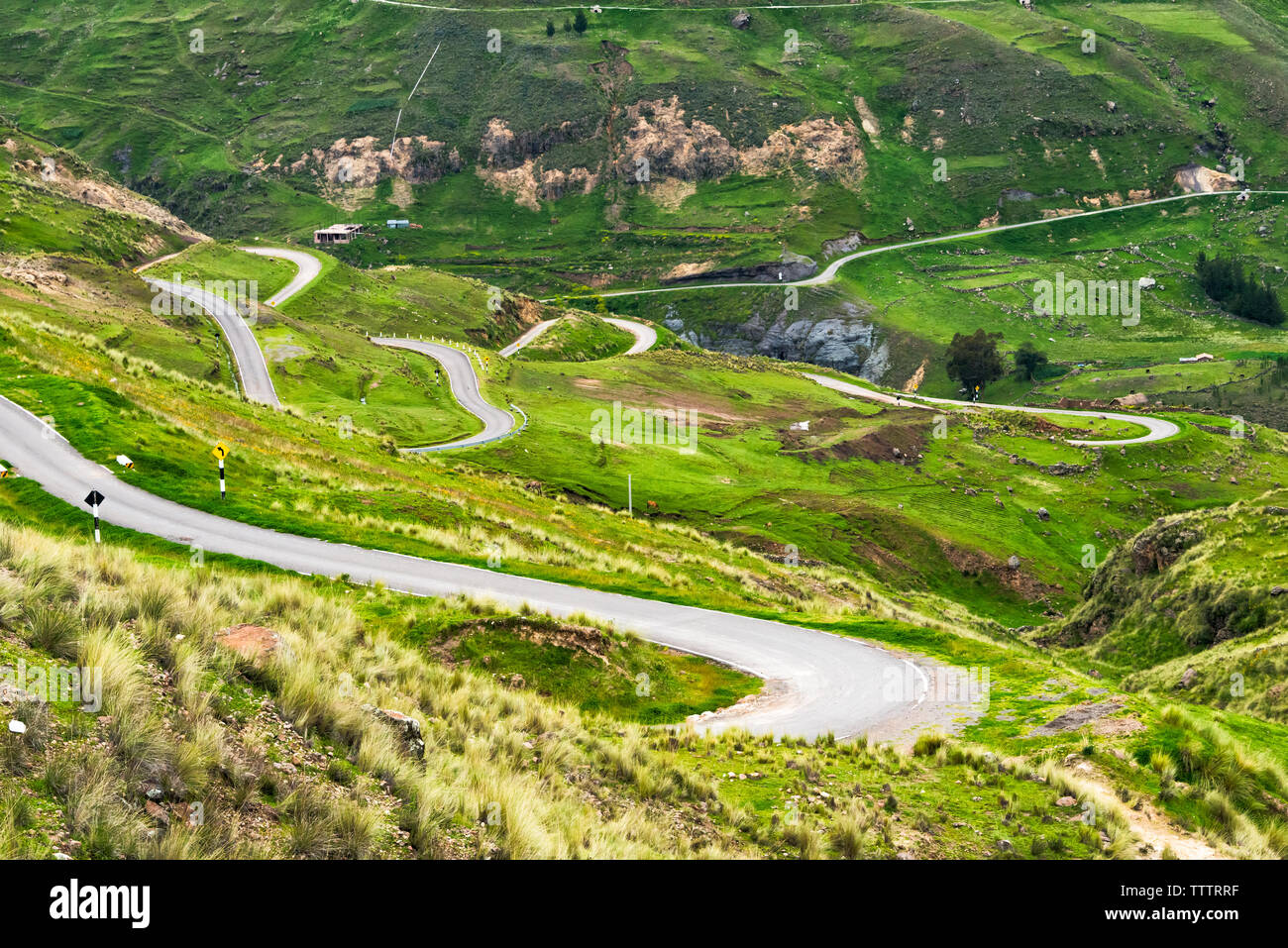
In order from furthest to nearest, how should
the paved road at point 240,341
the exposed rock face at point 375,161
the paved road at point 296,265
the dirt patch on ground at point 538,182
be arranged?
the exposed rock face at point 375,161 < the dirt patch on ground at point 538,182 < the paved road at point 296,265 < the paved road at point 240,341

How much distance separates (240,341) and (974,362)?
89.6 metres

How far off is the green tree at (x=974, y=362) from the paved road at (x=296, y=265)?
80.9 m

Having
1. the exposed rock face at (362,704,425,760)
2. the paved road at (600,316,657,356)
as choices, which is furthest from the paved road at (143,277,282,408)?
the exposed rock face at (362,704,425,760)

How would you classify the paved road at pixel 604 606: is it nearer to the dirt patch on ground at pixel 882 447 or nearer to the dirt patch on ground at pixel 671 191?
the dirt patch on ground at pixel 882 447

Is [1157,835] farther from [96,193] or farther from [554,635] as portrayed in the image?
[96,193]

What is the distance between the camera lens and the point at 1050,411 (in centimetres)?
11012

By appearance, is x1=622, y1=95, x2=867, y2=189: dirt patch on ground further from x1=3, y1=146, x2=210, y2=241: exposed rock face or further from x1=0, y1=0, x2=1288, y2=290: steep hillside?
x1=3, y1=146, x2=210, y2=241: exposed rock face

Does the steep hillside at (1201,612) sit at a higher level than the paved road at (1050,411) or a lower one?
higher

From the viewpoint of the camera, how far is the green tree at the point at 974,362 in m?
128

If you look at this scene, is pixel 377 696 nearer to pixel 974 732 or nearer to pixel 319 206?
pixel 974 732

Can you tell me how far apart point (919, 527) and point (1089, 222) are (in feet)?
431

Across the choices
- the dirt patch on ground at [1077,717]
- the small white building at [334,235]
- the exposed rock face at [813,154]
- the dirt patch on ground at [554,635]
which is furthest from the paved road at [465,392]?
the exposed rock face at [813,154]

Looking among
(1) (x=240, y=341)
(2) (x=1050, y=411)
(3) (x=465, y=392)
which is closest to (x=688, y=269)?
(2) (x=1050, y=411)

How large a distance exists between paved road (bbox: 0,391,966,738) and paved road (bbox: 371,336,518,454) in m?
29.9
